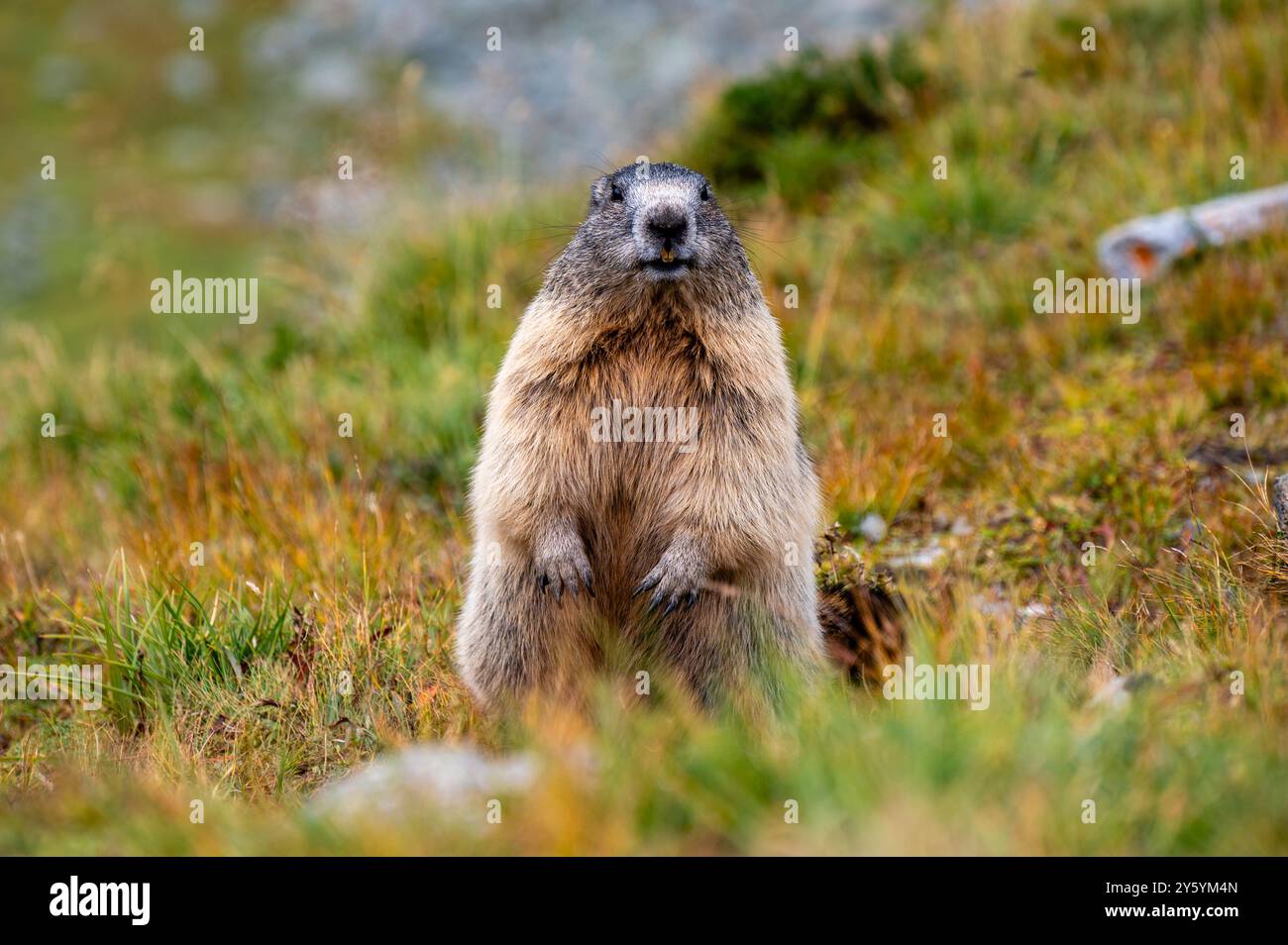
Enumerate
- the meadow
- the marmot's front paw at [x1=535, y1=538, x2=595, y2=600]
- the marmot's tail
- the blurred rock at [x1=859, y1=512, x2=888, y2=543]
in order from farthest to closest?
the blurred rock at [x1=859, y1=512, x2=888, y2=543]
the marmot's tail
the marmot's front paw at [x1=535, y1=538, x2=595, y2=600]
the meadow

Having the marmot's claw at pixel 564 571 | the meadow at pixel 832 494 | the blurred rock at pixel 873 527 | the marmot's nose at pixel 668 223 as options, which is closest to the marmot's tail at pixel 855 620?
the meadow at pixel 832 494

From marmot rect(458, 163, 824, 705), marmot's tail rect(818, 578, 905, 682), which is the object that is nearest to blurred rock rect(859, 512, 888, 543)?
marmot's tail rect(818, 578, 905, 682)

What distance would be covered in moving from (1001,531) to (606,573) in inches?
95.9

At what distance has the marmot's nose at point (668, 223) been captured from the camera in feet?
15.1

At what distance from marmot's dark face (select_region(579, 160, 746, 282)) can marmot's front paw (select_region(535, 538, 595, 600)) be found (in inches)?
40.6

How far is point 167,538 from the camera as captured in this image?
6562 millimetres

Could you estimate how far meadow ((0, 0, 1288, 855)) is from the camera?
3150 mm

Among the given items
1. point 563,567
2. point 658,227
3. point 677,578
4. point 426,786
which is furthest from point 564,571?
point 426,786

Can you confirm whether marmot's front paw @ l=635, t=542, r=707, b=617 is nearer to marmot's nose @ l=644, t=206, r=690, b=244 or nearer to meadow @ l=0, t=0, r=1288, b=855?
meadow @ l=0, t=0, r=1288, b=855

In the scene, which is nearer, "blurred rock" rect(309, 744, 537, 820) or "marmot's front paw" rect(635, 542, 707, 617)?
"blurred rock" rect(309, 744, 537, 820)

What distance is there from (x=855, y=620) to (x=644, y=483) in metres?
1.37

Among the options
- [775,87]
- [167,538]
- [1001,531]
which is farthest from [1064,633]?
[775,87]

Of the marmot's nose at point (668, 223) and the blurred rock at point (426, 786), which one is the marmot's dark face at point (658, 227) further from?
the blurred rock at point (426, 786)
